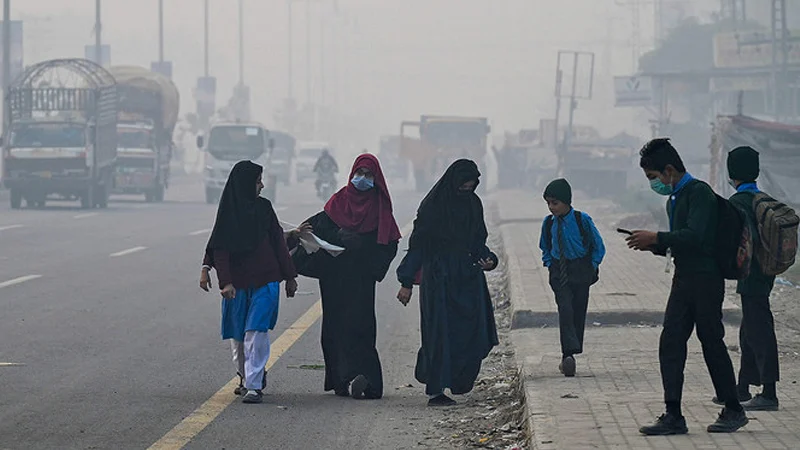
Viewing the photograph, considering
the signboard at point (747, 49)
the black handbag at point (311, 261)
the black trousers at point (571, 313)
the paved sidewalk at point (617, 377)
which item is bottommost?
the paved sidewalk at point (617, 377)

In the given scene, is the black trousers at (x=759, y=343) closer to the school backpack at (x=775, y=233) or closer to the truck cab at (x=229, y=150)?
the school backpack at (x=775, y=233)

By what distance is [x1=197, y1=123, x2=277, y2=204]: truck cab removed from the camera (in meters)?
42.9

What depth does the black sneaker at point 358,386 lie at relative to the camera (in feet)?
30.9

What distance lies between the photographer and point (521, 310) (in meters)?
13.4

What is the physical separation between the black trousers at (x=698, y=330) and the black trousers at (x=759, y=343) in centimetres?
89

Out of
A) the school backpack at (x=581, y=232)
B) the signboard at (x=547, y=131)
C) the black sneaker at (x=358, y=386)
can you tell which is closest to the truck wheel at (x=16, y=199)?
the black sneaker at (x=358, y=386)

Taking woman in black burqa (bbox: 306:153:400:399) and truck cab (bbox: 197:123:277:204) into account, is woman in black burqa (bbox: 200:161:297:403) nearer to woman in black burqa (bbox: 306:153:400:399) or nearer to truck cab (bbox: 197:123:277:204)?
woman in black burqa (bbox: 306:153:400:399)

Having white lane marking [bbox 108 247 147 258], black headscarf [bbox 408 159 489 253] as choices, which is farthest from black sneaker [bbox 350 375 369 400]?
white lane marking [bbox 108 247 147 258]

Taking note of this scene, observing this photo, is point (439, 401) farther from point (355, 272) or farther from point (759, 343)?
point (759, 343)

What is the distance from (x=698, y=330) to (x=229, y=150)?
36.9 metres

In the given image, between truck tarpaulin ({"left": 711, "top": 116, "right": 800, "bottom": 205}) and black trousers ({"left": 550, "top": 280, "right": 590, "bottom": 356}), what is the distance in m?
12.8

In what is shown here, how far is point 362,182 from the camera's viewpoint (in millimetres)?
9438

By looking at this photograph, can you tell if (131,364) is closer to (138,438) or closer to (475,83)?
(138,438)

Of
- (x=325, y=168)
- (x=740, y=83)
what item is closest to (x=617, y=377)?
(x=325, y=168)
